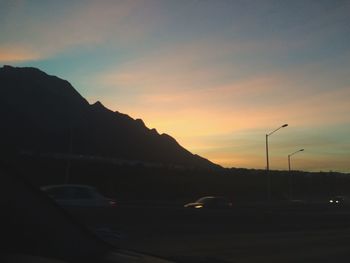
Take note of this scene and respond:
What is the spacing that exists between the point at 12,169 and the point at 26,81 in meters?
154

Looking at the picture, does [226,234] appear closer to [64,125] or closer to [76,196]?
[76,196]

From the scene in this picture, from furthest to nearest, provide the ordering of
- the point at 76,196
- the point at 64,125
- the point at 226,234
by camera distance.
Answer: the point at 64,125, the point at 76,196, the point at 226,234

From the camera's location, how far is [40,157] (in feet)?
285

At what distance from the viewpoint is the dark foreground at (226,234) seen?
45.6ft

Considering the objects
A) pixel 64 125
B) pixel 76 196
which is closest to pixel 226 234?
pixel 76 196

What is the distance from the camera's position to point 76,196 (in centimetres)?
2300

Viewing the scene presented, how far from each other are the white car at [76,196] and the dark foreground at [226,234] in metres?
1.21

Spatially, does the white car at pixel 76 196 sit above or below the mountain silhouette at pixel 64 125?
below

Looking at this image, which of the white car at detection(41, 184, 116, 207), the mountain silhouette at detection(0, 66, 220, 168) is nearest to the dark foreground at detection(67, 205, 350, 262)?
the white car at detection(41, 184, 116, 207)

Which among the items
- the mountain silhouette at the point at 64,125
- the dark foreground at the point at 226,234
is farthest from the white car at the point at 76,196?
the mountain silhouette at the point at 64,125

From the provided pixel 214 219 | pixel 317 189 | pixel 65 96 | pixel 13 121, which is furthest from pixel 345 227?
pixel 65 96

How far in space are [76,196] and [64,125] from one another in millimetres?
119019

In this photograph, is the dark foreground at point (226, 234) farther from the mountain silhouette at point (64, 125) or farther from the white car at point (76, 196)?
the mountain silhouette at point (64, 125)

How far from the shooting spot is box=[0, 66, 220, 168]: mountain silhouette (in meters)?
119
